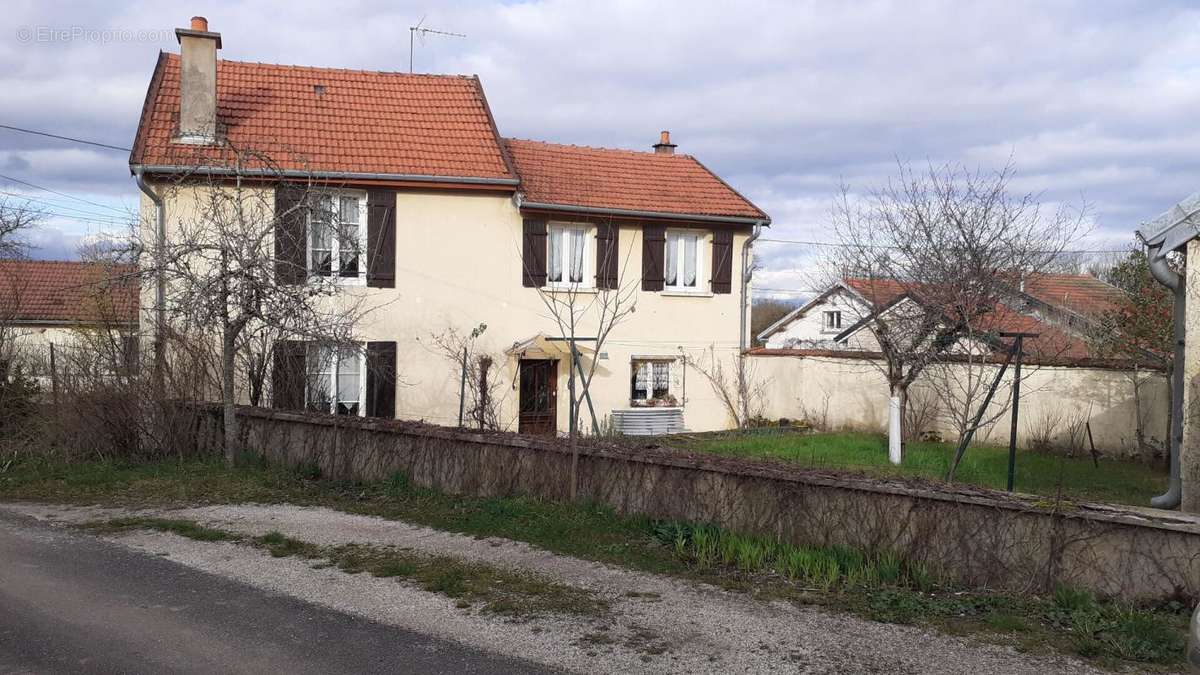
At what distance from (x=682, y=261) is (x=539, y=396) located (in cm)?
425

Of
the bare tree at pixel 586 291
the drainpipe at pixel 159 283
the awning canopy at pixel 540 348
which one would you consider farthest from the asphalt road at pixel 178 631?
the bare tree at pixel 586 291

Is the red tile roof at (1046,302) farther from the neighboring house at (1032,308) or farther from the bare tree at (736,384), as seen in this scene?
the bare tree at (736,384)

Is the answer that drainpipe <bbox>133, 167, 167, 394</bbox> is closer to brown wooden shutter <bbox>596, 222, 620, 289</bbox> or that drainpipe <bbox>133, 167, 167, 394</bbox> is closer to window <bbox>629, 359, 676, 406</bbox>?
brown wooden shutter <bbox>596, 222, 620, 289</bbox>

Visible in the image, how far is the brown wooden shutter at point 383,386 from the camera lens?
1739cm

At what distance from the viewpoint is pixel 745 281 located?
20734mm

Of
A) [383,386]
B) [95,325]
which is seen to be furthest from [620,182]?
[95,325]

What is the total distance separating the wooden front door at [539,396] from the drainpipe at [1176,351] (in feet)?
37.2

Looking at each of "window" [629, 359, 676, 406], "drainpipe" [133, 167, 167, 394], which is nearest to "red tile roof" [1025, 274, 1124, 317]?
"window" [629, 359, 676, 406]

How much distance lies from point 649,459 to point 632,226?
36.8 ft

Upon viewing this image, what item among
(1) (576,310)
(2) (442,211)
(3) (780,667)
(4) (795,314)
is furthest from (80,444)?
(4) (795,314)

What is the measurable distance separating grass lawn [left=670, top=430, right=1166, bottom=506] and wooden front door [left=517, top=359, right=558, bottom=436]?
2.76m

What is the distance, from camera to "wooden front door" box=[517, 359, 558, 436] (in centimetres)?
1897

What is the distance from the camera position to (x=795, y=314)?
133 feet

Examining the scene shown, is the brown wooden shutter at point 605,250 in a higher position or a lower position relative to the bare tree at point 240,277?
higher
